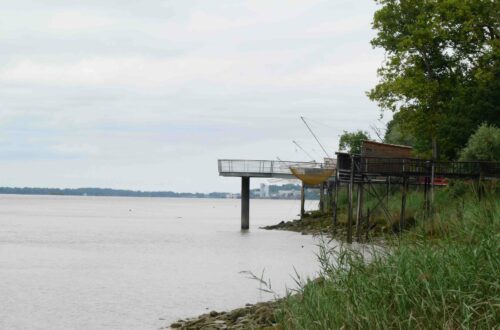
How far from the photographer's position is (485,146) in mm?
47781

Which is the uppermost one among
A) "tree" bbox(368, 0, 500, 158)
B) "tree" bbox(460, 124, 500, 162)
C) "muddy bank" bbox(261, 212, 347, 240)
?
"tree" bbox(368, 0, 500, 158)

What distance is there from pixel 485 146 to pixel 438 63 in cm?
917

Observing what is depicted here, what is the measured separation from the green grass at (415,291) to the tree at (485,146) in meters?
34.7

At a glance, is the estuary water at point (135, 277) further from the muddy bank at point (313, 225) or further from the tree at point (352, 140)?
the tree at point (352, 140)

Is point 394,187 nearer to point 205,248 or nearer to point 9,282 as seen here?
point 205,248

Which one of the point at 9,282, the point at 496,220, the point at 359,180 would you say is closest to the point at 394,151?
the point at 359,180

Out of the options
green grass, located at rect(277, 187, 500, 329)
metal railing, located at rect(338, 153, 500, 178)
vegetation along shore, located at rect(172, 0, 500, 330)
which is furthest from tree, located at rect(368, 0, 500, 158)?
green grass, located at rect(277, 187, 500, 329)

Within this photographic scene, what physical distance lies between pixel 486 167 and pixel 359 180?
24.0 feet

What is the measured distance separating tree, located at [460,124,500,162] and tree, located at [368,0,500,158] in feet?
10.1

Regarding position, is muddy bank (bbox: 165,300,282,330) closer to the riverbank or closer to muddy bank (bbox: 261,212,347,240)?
the riverbank

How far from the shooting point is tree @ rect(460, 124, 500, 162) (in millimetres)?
47781

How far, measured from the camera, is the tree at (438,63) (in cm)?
5216

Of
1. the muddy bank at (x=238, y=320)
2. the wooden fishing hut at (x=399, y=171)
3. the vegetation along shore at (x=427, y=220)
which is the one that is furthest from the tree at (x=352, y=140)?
the muddy bank at (x=238, y=320)

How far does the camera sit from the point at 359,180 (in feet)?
156
